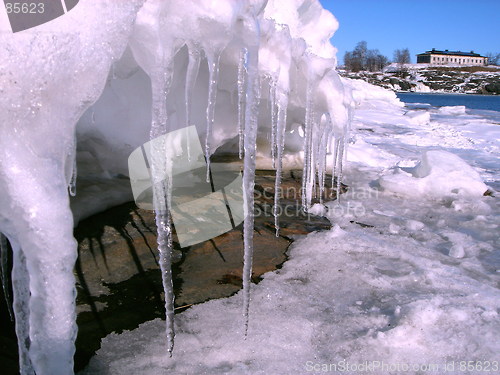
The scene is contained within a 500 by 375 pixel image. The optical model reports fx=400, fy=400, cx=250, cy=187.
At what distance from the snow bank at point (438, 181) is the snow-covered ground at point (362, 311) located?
449 millimetres

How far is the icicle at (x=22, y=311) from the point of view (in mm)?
1334

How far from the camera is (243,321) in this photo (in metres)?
1.90

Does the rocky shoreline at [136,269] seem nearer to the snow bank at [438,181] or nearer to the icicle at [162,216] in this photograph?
the icicle at [162,216]

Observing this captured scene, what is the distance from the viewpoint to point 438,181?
4.42 m

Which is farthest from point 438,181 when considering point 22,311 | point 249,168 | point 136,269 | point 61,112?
point 22,311

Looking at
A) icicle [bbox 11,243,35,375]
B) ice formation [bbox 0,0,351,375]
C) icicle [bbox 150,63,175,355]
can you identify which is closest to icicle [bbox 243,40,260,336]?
ice formation [bbox 0,0,351,375]

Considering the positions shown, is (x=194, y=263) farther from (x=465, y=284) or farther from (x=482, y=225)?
(x=482, y=225)

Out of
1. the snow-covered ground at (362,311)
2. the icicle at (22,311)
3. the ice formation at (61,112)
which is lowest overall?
the snow-covered ground at (362,311)

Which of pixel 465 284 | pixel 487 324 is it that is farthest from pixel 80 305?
pixel 465 284

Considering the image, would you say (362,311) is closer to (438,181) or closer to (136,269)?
(136,269)

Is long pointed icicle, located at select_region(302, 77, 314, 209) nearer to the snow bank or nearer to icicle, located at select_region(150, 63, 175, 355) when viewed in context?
the snow bank

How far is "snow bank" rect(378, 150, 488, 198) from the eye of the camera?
4375 mm

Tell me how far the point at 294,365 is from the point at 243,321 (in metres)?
0.35

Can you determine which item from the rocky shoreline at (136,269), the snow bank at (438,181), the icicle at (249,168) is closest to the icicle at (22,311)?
the rocky shoreline at (136,269)
